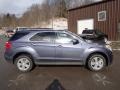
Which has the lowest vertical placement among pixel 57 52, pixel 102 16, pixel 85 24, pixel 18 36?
pixel 57 52

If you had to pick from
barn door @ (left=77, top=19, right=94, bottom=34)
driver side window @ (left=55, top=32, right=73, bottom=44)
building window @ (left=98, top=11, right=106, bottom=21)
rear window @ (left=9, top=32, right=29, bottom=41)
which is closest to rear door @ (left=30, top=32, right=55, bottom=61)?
driver side window @ (left=55, top=32, right=73, bottom=44)

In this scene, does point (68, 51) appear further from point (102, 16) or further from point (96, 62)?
point (102, 16)

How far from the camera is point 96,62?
9.53 m

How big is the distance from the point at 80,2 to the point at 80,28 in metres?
45.5

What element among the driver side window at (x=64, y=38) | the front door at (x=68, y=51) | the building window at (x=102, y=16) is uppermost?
the building window at (x=102, y=16)

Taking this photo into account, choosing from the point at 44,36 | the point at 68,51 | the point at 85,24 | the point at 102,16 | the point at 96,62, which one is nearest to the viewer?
the point at 68,51

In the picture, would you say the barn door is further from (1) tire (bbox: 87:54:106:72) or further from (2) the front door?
(2) the front door

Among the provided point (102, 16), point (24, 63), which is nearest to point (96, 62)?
point (24, 63)

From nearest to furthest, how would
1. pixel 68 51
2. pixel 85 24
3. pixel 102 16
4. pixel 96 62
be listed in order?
1. pixel 68 51
2. pixel 96 62
3. pixel 102 16
4. pixel 85 24

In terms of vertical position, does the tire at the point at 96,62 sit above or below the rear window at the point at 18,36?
below

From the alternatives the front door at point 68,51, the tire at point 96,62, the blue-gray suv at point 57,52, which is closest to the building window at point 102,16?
the blue-gray suv at point 57,52

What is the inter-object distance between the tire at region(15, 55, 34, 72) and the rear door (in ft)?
1.51

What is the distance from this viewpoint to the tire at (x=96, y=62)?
947 centimetres

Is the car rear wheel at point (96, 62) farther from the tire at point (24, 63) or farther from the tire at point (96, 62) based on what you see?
the tire at point (24, 63)
